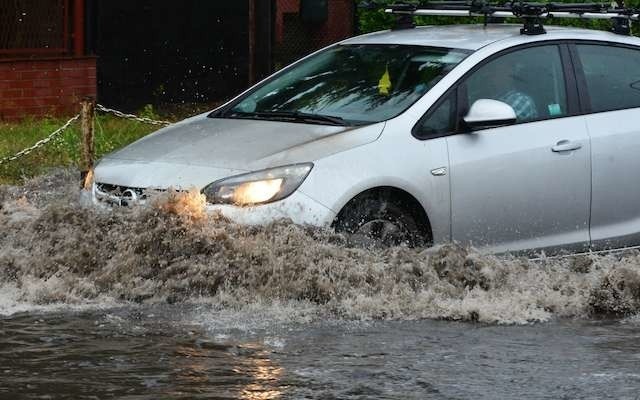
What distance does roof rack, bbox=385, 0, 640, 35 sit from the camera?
29.8 ft

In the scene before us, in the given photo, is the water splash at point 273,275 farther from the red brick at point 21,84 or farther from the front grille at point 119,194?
the red brick at point 21,84

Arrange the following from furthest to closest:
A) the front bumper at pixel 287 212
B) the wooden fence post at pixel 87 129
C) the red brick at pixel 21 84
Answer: the red brick at pixel 21 84 < the wooden fence post at pixel 87 129 < the front bumper at pixel 287 212

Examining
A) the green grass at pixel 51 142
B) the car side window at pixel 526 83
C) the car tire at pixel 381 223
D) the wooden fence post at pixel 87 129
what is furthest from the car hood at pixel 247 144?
the green grass at pixel 51 142

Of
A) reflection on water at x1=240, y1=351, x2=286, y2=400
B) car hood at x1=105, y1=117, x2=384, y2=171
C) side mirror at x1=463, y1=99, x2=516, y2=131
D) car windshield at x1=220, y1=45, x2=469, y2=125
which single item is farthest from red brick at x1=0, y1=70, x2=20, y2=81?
reflection on water at x1=240, y1=351, x2=286, y2=400

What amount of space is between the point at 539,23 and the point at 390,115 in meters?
1.45

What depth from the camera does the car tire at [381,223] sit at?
7922mm

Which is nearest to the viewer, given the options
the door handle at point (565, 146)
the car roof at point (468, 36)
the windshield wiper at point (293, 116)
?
the windshield wiper at point (293, 116)

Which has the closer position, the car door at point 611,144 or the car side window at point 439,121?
the car side window at point 439,121

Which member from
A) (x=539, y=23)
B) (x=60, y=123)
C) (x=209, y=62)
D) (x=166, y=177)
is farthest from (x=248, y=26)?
(x=166, y=177)

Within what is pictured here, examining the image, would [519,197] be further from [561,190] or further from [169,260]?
[169,260]

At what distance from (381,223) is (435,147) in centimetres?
56

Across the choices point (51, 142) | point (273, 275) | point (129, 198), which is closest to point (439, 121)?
point (273, 275)

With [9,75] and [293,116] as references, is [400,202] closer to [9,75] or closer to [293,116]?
[293,116]

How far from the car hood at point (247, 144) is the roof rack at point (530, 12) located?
1451 millimetres
